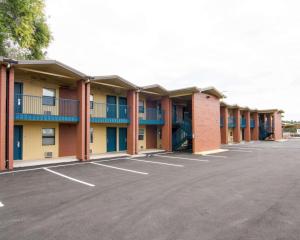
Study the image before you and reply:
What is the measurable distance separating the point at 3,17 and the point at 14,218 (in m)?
17.6

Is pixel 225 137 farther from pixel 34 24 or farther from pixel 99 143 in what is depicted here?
pixel 34 24

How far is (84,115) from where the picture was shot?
12820 mm

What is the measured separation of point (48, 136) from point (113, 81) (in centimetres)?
619

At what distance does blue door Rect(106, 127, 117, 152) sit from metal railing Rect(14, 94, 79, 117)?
3.89 meters

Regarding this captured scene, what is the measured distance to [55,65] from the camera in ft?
35.6

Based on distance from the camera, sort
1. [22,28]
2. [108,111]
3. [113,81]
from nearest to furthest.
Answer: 1. [113,81]
2. [22,28]
3. [108,111]

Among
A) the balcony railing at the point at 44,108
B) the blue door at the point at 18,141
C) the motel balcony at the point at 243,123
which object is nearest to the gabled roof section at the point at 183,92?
the balcony railing at the point at 44,108

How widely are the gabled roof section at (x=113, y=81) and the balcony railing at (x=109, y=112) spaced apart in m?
1.90

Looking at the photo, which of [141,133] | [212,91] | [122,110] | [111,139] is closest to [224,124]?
[212,91]

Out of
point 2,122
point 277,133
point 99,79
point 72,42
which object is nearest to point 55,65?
point 99,79

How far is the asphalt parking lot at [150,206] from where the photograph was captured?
12.6 ft

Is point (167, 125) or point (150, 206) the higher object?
point (167, 125)

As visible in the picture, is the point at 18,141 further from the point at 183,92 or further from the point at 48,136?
the point at 183,92

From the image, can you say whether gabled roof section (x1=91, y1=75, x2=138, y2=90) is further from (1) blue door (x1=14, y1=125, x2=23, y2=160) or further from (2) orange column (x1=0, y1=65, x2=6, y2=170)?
(1) blue door (x1=14, y1=125, x2=23, y2=160)
